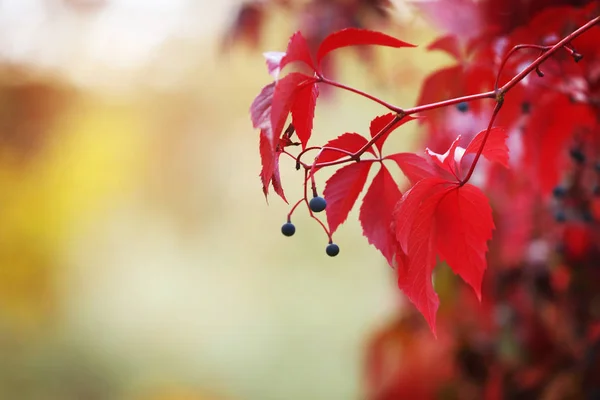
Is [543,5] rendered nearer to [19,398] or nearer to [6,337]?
[6,337]

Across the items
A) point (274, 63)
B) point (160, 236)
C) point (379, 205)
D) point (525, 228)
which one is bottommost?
point (160, 236)

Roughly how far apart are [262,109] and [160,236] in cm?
342

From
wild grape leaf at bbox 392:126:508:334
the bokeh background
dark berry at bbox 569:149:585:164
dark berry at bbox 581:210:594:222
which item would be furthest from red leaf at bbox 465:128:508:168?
the bokeh background

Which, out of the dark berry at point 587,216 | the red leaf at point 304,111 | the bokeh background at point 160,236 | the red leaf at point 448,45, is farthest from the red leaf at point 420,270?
the bokeh background at point 160,236

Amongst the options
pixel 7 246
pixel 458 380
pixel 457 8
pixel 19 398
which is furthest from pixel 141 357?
pixel 457 8

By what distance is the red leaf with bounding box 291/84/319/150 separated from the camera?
438 mm

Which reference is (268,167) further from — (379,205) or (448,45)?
(448,45)

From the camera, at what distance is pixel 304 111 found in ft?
1.45

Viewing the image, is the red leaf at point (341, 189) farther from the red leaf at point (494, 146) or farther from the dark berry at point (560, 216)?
the dark berry at point (560, 216)

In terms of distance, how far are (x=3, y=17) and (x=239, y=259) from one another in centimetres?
193

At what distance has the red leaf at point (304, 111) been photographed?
44cm

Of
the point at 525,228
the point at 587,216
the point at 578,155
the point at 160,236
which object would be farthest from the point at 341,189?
the point at 160,236

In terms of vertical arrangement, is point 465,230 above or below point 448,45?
below

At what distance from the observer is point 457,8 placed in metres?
0.71
